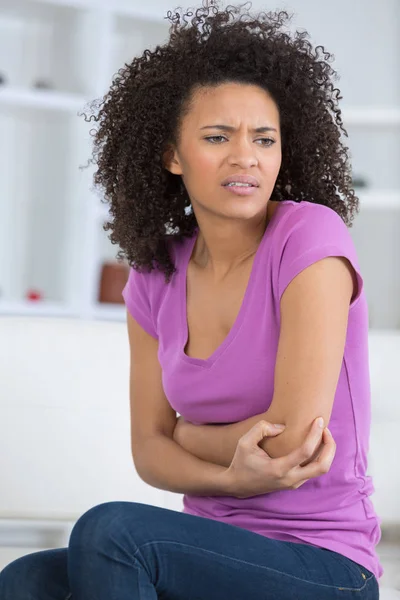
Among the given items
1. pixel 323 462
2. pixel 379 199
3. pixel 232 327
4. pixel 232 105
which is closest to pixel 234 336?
pixel 232 327

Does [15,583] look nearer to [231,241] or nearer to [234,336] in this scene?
[234,336]

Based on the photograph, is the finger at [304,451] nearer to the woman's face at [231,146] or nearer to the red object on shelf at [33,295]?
the woman's face at [231,146]

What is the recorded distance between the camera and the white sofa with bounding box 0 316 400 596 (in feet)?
7.29

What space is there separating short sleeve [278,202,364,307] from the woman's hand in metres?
0.24

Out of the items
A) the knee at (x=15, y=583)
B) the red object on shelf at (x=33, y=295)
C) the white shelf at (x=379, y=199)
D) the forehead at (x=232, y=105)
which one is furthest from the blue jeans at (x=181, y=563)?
the white shelf at (x=379, y=199)

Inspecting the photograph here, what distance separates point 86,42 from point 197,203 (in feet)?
8.89

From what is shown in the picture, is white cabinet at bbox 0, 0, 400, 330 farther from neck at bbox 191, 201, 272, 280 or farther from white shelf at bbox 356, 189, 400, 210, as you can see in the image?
neck at bbox 191, 201, 272, 280

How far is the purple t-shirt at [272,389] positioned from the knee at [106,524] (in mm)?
274

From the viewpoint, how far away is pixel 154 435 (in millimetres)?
1772

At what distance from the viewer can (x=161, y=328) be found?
1.77 metres

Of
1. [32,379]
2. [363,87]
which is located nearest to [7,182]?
[363,87]

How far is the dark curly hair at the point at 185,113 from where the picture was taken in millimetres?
1678

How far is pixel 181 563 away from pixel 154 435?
19.0 inches

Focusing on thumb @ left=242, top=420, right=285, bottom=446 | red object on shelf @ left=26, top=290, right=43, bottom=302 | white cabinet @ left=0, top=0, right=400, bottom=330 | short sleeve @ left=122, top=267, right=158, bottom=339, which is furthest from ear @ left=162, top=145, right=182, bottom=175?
red object on shelf @ left=26, top=290, right=43, bottom=302
